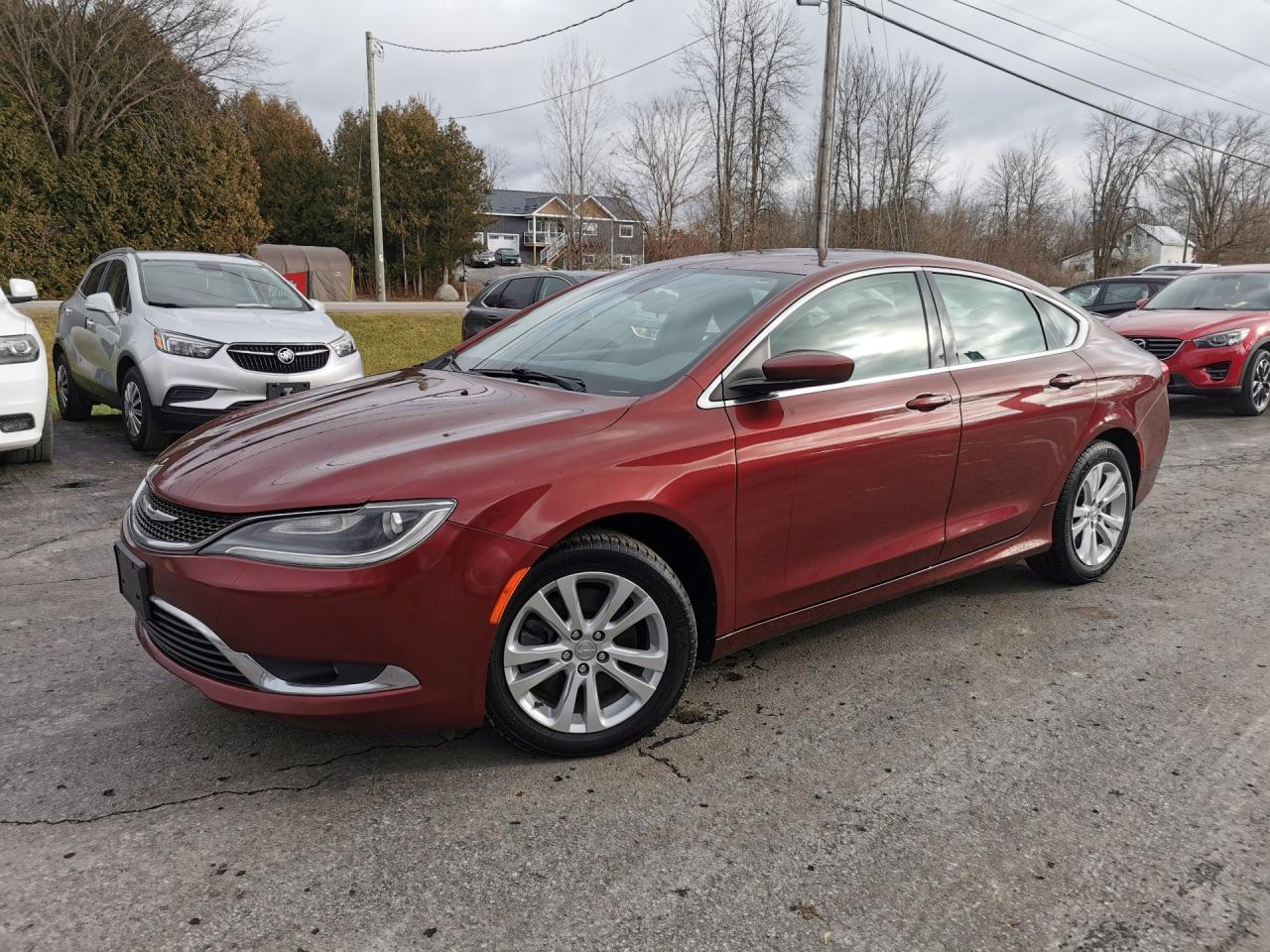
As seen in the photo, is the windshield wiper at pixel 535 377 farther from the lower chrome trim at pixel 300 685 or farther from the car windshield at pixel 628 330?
the lower chrome trim at pixel 300 685

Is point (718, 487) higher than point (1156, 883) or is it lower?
higher

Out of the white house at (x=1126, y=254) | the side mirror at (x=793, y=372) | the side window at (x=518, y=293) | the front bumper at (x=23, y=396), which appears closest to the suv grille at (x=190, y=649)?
the side mirror at (x=793, y=372)

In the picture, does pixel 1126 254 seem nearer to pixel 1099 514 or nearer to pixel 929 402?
pixel 1099 514

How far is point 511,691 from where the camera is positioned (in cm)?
287

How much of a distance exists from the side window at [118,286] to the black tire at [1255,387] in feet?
37.1

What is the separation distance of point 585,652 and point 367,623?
68 cm

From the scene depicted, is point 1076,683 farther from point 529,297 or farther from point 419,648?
point 529,297

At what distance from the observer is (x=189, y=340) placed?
295 inches

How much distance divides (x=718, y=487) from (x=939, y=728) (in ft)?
3.70

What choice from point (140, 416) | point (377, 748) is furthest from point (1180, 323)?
point (377, 748)

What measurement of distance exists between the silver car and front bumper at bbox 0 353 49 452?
0.96 meters

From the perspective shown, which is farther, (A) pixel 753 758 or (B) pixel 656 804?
(A) pixel 753 758

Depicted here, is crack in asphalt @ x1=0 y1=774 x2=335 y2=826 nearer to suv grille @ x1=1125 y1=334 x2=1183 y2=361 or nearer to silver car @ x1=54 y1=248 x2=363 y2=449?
silver car @ x1=54 y1=248 x2=363 y2=449

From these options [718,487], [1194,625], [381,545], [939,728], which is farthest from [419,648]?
[1194,625]
